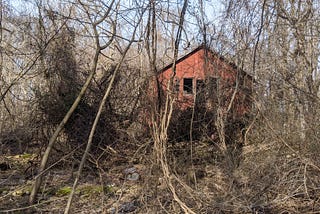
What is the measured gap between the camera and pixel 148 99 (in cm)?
760

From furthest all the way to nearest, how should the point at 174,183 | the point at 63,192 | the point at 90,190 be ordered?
the point at 90,190
the point at 63,192
the point at 174,183

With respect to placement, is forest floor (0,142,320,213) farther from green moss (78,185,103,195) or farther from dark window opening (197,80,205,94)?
dark window opening (197,80,205,94)

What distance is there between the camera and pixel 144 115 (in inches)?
319

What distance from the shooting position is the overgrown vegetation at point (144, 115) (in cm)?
561

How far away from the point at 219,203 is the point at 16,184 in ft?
13.9

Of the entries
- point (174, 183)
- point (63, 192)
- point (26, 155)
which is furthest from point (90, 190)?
point (26, 155)

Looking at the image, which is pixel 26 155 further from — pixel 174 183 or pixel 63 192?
pixel 174 183

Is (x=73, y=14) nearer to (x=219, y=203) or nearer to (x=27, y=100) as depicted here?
(x=27, y=100)

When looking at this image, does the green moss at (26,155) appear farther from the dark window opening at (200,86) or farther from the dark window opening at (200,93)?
the dark window opening at (200,86)

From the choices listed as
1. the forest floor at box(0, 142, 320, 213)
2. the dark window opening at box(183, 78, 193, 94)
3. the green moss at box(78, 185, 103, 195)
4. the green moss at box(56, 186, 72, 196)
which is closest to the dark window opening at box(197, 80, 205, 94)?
the dark window opening at box(183, 78, 193, 94)

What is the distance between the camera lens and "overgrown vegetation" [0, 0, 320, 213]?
18.4 feet

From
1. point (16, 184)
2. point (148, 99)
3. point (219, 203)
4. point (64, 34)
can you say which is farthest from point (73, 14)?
point (219, 203)

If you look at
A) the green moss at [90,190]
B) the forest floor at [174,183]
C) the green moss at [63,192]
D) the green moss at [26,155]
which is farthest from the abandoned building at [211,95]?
the green moss at [26,155]

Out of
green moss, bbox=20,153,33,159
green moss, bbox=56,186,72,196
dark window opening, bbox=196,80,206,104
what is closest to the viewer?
green moss, bbox=56,186,72,196
